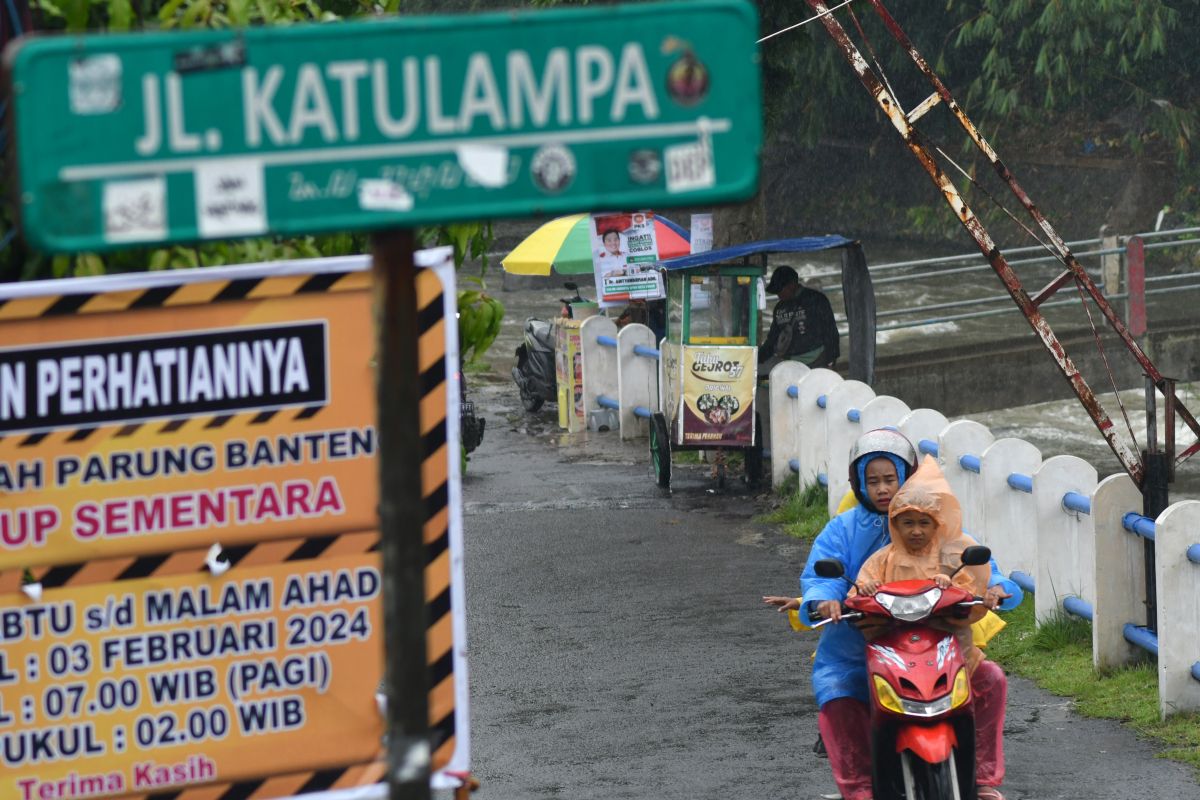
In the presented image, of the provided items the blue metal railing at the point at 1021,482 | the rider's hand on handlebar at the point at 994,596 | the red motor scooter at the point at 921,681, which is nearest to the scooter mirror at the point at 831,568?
the red motor scooter at the point at 921,681

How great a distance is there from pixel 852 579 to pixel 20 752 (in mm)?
3062

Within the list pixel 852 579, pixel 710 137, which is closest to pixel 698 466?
pixel 852 579

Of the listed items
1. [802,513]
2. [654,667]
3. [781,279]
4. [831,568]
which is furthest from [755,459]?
[831,568]

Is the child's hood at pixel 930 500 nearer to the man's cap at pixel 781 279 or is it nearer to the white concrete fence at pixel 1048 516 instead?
the white concrete fence at pixel 1048 516

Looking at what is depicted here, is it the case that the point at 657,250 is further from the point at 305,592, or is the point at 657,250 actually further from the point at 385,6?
the point at 305,592

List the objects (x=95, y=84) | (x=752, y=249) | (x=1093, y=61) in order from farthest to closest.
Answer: (x=1093, y=61), (x=752, y=249), (x=95, y=84)

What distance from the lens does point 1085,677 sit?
898cm

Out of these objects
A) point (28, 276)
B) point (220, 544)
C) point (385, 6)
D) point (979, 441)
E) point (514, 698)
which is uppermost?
point (385, 6)

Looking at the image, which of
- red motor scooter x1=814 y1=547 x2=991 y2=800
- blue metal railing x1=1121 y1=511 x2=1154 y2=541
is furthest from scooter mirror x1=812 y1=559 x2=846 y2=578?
blue metal railing x1=1121 y1=511 x2=1154 y2=541

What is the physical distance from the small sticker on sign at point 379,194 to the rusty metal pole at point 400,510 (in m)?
0.06

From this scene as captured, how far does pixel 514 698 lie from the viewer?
923cm

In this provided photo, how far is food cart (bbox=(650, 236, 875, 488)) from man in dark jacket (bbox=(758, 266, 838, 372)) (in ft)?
0.85

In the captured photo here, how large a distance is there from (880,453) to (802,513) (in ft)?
23.5

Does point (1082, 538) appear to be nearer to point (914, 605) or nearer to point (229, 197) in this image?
point (914, 605)
